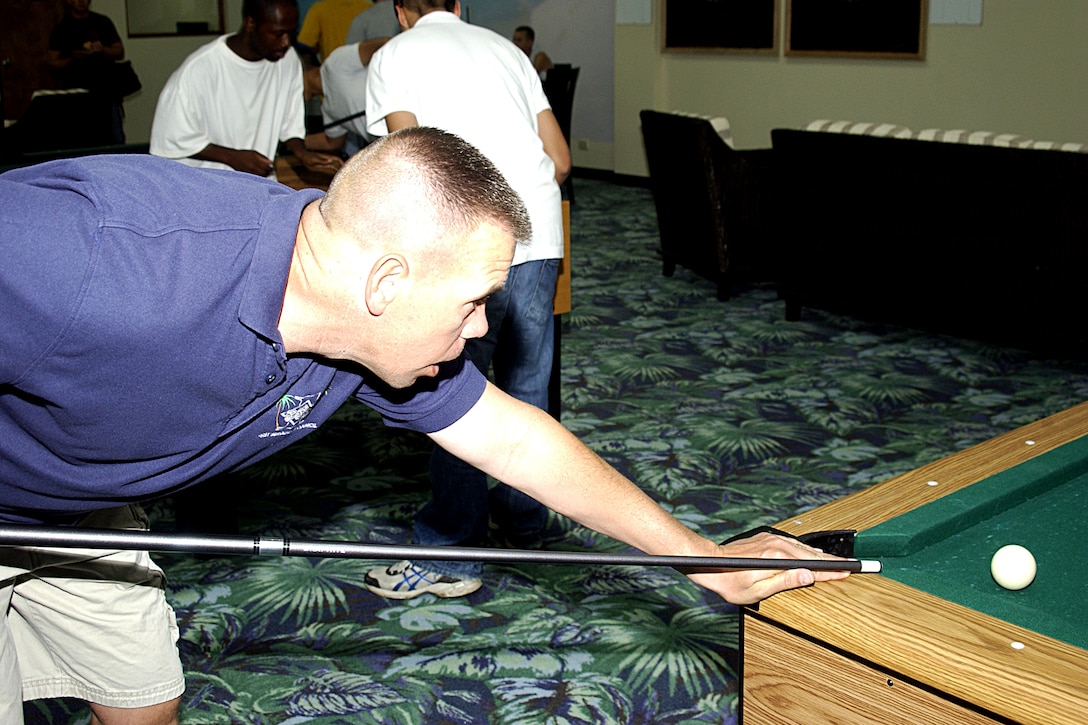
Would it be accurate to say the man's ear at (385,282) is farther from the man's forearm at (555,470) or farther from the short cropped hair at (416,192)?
the man's forearm at (555,470)

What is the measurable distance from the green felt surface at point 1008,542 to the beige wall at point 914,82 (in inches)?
241

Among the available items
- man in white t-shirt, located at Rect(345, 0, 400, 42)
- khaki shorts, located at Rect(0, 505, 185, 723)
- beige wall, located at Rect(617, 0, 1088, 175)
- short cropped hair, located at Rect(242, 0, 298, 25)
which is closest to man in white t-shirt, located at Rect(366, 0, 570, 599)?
short cropped hair, located at Rect(242, 0, 298, 25)

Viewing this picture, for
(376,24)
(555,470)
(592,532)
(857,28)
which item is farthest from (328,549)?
(857,28)

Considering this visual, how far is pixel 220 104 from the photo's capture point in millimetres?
3945

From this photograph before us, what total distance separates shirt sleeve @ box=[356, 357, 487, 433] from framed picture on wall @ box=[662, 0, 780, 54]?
8.05 m

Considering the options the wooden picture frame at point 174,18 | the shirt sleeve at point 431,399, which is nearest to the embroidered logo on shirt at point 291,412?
the shirt sleeve at point 431,399

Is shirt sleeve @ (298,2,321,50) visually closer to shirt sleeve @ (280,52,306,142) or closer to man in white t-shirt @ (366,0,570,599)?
shirt sleeve @ (280,52,306,142)

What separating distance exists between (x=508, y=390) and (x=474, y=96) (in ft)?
2.59

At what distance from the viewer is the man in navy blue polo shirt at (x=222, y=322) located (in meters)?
1.18

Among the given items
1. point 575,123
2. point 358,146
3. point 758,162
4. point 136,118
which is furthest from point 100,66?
point 758,162

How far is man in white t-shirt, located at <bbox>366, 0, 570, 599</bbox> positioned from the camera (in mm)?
2930

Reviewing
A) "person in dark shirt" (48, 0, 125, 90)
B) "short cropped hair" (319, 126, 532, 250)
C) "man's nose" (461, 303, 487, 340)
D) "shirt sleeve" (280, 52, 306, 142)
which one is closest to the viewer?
"short cropped hair" (319, 126, 532, 250)

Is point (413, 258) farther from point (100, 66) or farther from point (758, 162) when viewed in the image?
point (100, 66)

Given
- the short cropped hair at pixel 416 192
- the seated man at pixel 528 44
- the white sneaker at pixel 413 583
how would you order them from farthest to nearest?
the seated man at pixel 528 44 → the white sneaker at pixel 413 583 → the short cropped hair at pixel 416 192
